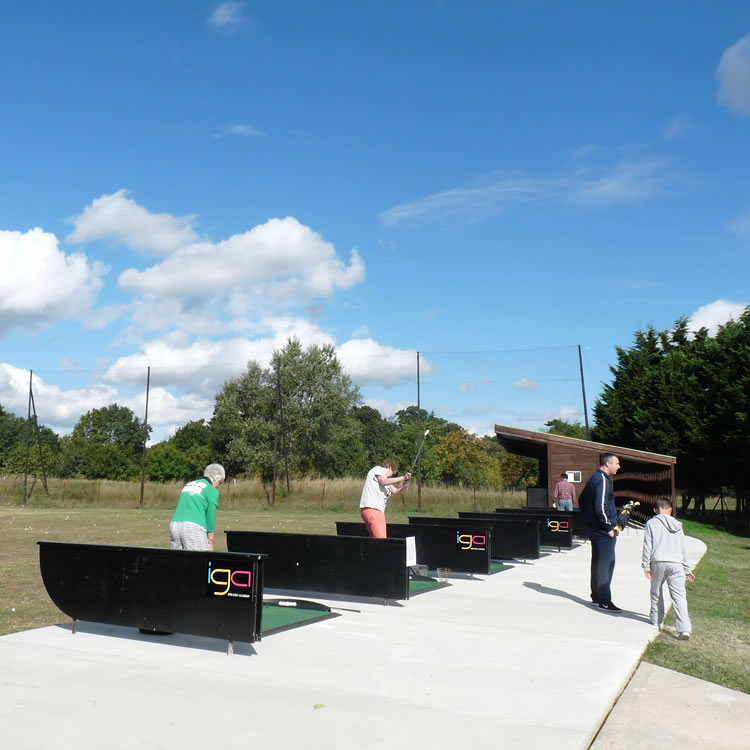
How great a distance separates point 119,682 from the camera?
5.67m

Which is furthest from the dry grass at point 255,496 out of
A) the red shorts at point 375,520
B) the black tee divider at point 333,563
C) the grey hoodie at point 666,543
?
the grey hoodie at point 666,543

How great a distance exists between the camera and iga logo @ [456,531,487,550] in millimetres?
11828

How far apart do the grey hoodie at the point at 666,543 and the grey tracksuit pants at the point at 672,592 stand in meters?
0.06

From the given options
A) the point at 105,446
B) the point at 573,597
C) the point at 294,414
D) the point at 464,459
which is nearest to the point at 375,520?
the point at 573,597

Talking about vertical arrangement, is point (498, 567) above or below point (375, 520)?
below

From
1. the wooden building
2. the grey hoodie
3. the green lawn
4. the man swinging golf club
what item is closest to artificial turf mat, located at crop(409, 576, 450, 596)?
the man swinging golf club

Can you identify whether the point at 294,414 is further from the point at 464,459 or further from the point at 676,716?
the point at 676,716

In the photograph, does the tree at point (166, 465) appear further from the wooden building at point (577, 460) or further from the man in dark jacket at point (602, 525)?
the man in dark jacket at point (602, 525)

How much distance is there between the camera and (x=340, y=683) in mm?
5746

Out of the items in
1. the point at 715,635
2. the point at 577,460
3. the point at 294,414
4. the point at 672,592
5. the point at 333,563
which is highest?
the point at 294,414

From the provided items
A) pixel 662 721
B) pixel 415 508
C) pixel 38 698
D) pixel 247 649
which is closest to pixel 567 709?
pixel 662 721

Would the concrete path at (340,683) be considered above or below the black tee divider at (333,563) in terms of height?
below

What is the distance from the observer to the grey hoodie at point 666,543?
8047mm

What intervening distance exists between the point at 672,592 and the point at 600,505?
4.70 ft
